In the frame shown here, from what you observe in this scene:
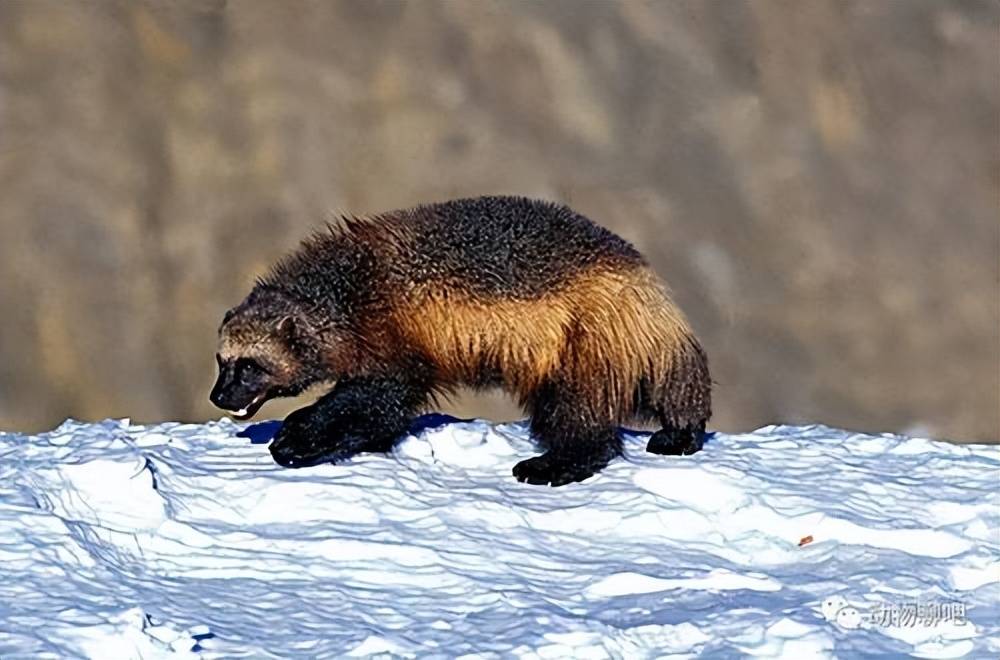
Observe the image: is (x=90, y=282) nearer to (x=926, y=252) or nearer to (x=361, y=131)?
(x=361, y=131)

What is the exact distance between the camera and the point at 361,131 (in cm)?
802

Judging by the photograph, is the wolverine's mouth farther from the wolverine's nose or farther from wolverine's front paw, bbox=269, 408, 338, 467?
wolverine's front paw, bbox=269, 408, 338, 467

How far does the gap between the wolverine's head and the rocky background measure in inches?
123

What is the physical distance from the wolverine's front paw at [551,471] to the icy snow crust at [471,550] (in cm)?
6

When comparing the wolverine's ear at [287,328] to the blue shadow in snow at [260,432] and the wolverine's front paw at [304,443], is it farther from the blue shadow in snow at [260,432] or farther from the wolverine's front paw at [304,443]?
the blue shadow in snow at [260,432]

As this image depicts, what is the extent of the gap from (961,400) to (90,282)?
14.8 ft

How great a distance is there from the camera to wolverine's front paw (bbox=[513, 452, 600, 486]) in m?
4.50

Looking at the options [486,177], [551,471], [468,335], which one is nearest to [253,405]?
[468,335]

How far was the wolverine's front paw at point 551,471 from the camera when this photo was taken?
14.8 ft

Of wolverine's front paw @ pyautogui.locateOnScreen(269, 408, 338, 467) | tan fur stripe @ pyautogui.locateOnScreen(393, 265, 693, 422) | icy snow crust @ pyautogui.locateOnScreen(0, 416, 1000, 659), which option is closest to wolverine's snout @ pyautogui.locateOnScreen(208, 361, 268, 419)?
icy snow crust @ pyautogui.locateOnScreen(0, 416, 1000, 659)

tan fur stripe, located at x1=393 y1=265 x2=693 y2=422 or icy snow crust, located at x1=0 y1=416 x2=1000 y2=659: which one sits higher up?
tan fur stripe, located at x1=393 y1=265 x2=693 y2=422

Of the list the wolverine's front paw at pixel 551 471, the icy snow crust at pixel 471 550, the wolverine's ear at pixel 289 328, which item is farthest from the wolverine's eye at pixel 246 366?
the wolverine's front paw at pixel 551 471

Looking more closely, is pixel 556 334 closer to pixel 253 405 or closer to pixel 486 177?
pixel 253 405

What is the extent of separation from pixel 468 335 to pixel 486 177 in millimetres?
3458
